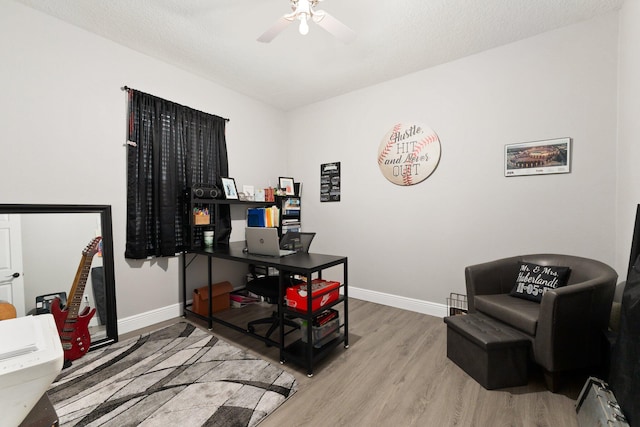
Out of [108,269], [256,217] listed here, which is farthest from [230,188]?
[108,269]

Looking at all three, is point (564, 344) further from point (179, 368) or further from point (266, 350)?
point (179, 368)

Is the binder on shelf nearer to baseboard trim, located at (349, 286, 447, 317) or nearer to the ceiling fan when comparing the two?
baseboard trim, located at (349, 286, 447, 317)

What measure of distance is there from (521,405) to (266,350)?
5.85 feet

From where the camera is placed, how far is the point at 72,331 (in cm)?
209

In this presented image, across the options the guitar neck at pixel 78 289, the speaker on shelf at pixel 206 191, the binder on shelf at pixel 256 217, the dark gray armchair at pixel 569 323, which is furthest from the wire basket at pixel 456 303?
the guitar neck at pixel 78 289

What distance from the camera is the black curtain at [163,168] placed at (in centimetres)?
263

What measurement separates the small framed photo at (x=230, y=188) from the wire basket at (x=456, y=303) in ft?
8.78

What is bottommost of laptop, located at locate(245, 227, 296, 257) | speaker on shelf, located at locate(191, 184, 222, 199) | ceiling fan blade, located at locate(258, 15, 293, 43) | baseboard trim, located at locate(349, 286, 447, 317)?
baseboard trim, located at locate(349, 286, 447, 317)

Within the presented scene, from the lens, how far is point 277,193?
3.76 m

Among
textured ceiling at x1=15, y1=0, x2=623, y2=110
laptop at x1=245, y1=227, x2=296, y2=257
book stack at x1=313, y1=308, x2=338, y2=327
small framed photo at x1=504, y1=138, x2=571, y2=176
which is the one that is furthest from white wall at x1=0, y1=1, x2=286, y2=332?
small framed photo at x1=504, y1=138, x2=571, y2=176

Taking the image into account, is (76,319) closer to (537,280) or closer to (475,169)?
(537,280)

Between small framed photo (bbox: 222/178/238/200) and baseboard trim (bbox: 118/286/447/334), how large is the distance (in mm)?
1334

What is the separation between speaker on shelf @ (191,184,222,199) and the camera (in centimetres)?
292

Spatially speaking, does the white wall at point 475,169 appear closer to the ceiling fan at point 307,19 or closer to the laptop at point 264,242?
the ceiling fan at point 307,19
